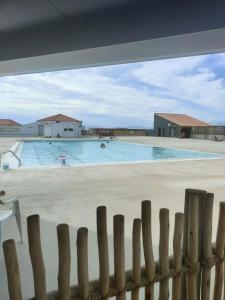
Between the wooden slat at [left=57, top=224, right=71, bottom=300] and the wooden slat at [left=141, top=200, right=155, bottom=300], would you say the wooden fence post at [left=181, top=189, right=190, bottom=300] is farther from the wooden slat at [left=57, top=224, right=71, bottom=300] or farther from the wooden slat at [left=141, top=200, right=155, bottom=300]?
the wooden slat at [left=57, top=224, right=71, bottom=300]

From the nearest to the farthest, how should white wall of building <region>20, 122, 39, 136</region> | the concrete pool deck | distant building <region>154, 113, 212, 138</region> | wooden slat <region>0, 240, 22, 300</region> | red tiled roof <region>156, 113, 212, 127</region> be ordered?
1. wooden slat <region>0, 240, 22, 300</region>
2. the concrete pool deck
3. distant building <region>154, 113, 212, 138</region>
4. white wall of building <region>20, 122, 39, 136</region>
5. red tiled roof <region>156, 113, 212, 127</region>

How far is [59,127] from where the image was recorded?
1088 inches

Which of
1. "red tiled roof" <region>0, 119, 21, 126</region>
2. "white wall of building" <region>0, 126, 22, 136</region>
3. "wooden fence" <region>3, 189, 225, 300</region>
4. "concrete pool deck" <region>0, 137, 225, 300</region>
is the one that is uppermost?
"red tiled roof" <region>0, 119, 21, 126</region>

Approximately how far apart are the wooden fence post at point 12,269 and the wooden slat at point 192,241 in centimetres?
84

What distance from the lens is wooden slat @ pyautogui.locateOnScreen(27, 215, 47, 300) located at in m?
1.04

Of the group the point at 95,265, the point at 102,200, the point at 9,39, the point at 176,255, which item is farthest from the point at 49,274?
the point at 9,39

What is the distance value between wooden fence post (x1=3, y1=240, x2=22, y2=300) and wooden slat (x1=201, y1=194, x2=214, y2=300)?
921 millimetres

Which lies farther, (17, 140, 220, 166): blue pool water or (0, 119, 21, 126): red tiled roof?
(0, 119, 21, 126): red tiled roof

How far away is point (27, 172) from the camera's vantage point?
254 inches

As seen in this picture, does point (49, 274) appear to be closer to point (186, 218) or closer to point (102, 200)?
point (186, 218)

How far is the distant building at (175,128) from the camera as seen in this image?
2675 cm

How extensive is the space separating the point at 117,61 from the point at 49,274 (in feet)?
7.16

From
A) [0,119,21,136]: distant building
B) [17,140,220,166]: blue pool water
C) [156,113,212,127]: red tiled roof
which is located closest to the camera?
[17,140,220,166]: blue pool water

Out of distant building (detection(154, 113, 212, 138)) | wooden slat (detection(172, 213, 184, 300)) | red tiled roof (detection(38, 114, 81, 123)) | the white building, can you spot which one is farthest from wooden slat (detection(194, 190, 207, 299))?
red tiled roof (detection(38, 114, 81, 123))
